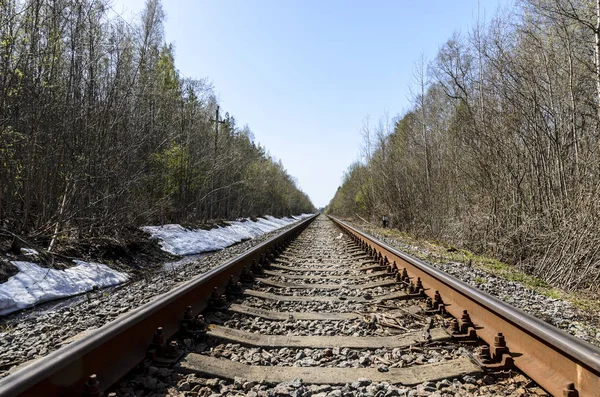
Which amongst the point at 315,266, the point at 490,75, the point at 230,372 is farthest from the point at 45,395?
the point at 490,75

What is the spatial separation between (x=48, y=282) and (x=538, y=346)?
20.8 ft

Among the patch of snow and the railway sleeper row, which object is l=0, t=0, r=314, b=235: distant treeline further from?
the railway sleeper row

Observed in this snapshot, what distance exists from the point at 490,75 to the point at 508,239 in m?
3.42

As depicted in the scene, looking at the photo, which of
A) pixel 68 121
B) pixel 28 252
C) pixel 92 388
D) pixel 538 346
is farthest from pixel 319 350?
pixel 68 121

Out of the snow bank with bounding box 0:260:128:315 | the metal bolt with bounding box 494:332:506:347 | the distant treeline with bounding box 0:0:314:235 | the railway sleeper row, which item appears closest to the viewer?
the railway sleeper row

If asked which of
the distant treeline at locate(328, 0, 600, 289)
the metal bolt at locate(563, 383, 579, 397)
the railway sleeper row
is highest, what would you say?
the distant treeline at locate(328, 0, 600, 289)

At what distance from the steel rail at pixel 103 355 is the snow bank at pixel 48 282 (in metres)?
3.12

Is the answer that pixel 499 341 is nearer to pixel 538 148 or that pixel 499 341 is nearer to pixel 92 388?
pixel 92 388

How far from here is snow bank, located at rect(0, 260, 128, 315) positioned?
5012 millimetres

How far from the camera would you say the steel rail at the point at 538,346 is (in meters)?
1.81

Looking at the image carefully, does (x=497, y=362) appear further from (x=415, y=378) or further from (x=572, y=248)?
(x=572, y=248)

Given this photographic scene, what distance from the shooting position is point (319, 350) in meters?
2.80

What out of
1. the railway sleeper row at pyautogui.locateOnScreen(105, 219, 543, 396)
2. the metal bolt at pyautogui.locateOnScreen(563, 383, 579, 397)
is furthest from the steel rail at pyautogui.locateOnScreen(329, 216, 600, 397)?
the railway sleeper row at pyautogui.locateOnScreen(105, 219, 543, 396)

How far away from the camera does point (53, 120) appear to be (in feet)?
24.8
